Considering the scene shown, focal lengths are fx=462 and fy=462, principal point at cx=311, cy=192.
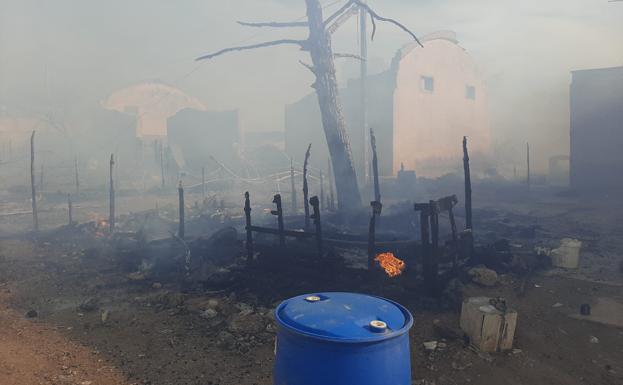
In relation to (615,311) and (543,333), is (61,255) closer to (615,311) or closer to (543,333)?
(543,333)

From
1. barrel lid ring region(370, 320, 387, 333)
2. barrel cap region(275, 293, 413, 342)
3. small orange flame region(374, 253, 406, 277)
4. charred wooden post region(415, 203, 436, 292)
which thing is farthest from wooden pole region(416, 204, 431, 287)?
barrel lid ring region(370, 320, 387, 333)

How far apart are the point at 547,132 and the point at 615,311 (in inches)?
1291

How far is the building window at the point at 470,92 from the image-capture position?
27.0m

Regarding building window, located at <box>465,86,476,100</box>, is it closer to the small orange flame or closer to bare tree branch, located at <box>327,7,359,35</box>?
bare tree branch, located at <box>327,7,359,35</box>

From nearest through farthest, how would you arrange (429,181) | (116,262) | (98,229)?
(116,262)
(98,229)
(429,181)

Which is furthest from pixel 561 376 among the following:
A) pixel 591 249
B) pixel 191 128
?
pixel 191 128

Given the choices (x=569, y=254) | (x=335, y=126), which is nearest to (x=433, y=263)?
(x=569, y=254)

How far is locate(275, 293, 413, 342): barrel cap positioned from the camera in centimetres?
283

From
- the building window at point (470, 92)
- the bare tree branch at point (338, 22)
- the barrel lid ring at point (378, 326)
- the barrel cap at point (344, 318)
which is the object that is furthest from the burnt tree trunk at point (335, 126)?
the building window at point (470, 92)

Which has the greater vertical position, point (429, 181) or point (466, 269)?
point (429, 181)

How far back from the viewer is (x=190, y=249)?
9.46 metres

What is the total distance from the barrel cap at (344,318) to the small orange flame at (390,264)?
11.5ft

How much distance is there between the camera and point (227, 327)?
5789 mm

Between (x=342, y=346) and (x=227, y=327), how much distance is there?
3331 millimetres
